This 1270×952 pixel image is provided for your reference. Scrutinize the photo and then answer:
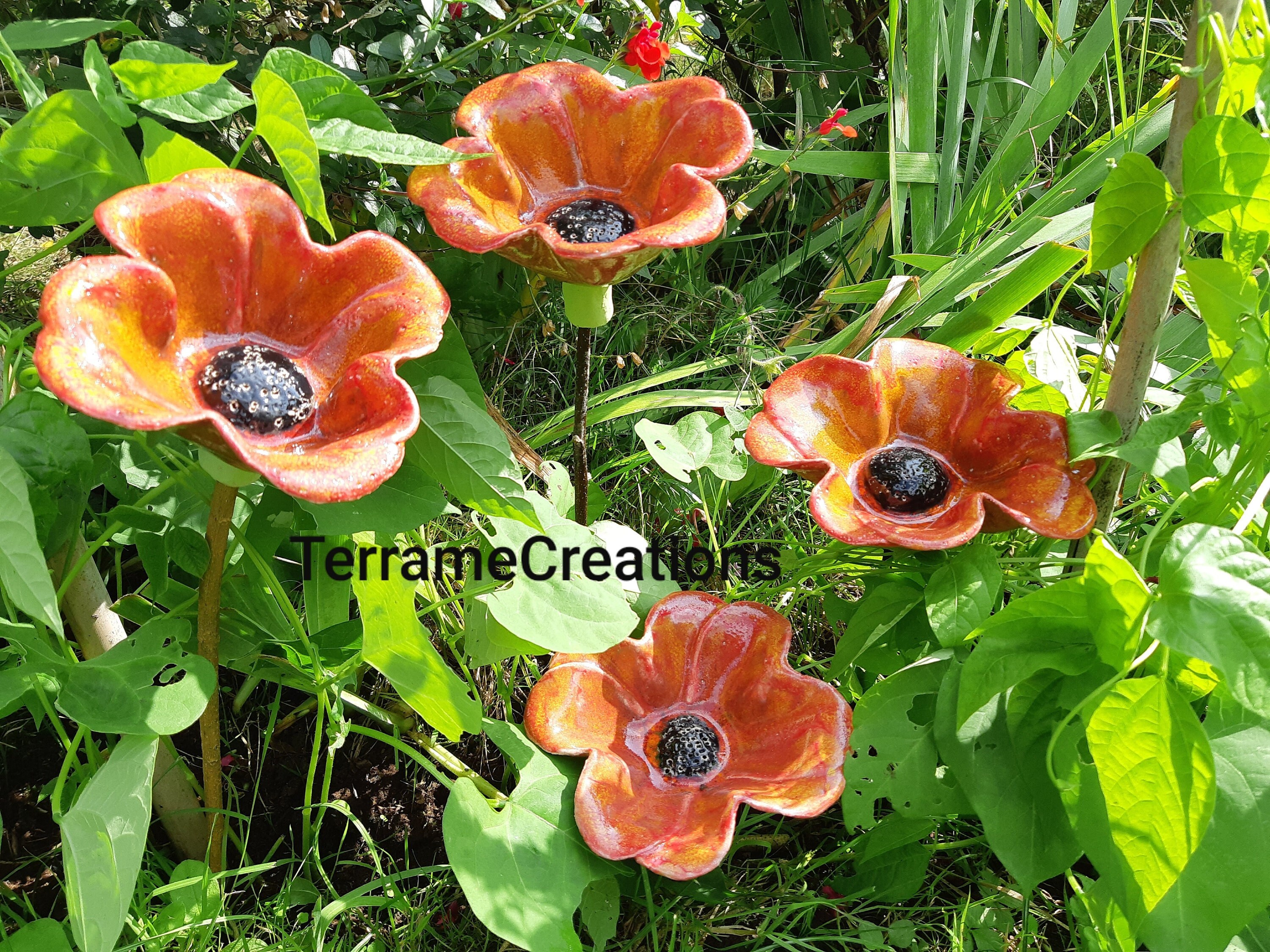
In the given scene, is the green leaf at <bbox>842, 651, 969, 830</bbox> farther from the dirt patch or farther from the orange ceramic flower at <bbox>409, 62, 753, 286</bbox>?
the dirt patch

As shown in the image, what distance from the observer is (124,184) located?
0.80m

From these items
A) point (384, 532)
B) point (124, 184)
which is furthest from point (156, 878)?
point (124, 184)

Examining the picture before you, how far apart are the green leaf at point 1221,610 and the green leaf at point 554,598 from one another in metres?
0.46

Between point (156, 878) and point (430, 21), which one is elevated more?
point (430, 21)

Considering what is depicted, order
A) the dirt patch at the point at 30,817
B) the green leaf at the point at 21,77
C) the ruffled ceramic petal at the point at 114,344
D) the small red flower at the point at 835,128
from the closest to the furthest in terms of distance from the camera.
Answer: the ruffled ceramic petal at the point at 114,344 → the green leaf at the point at 21,77 → the dirt patch at the point at 30,817 → the small red flower at the point at 835,128

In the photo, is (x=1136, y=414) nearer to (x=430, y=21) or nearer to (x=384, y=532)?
(x=384, y=532)

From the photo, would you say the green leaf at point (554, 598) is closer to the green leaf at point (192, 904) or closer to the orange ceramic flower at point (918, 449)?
the orange ceramic flower at point (918, 449)

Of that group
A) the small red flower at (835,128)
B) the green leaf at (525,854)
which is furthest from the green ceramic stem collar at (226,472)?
the small red flower at (835,128)

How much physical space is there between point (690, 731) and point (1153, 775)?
0.48 m

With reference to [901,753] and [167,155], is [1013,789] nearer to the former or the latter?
[901,753]

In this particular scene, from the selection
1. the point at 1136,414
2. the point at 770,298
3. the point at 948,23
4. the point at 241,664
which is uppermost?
the point at 948,23

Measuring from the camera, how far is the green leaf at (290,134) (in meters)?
0.71

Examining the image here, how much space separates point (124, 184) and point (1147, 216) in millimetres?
828

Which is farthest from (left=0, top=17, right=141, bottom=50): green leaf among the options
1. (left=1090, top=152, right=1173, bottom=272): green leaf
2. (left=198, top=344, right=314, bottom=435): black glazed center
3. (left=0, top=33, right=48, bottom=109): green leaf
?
(left=1090, top=152, right=1173, bottom=272): green leaf
